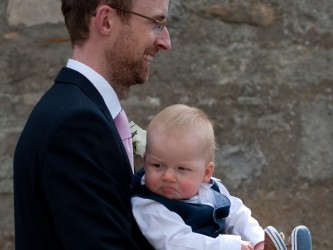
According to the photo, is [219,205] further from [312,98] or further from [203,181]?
[312,98]

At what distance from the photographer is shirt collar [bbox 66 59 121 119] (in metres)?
2.04

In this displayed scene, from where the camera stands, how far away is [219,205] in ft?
6.99

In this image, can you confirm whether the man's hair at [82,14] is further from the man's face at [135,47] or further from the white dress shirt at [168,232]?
the white dress shirt at [168,232]

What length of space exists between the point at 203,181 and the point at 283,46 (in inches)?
65.1

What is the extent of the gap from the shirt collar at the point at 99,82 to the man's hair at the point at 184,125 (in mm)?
134

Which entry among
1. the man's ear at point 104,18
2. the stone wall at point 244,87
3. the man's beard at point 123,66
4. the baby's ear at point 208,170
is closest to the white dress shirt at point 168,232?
the baby's ear at point 208,170

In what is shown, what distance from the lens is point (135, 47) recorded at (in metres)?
2.11

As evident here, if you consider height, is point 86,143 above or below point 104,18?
below

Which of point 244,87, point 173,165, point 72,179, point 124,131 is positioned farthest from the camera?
point 244,87

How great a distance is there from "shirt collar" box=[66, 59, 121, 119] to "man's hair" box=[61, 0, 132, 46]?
92 millimetres

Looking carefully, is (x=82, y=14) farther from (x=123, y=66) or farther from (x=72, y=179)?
(x=72, y=179)

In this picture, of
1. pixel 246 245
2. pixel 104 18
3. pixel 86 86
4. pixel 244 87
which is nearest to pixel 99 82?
pixel 86 86

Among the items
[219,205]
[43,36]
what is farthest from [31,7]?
[219,205]

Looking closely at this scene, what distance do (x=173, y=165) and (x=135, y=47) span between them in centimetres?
34
